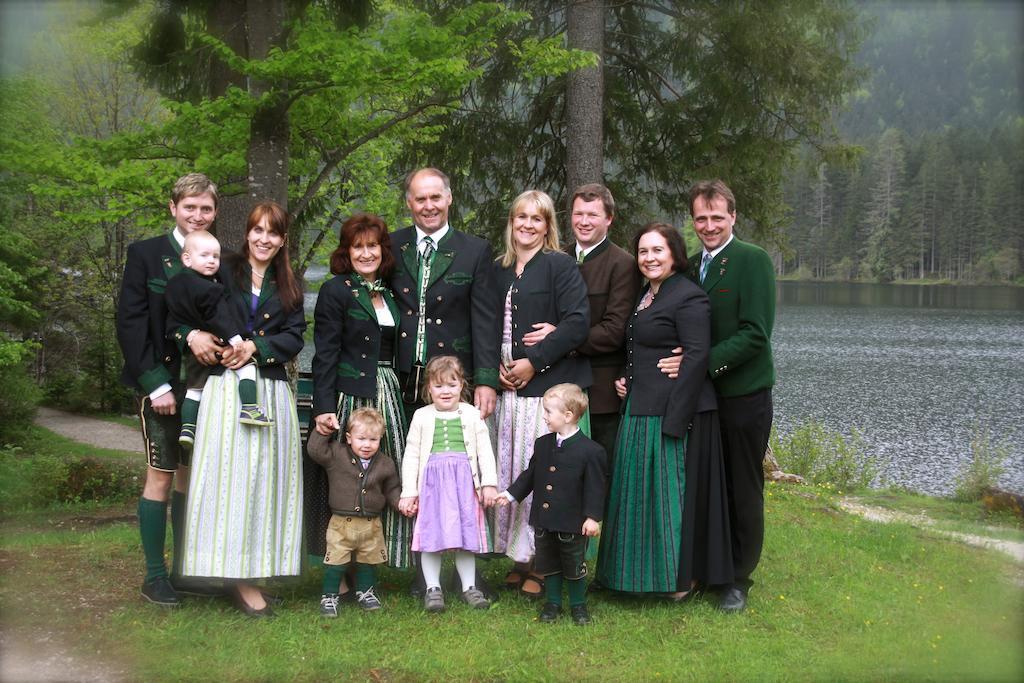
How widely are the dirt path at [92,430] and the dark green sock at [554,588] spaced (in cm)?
977

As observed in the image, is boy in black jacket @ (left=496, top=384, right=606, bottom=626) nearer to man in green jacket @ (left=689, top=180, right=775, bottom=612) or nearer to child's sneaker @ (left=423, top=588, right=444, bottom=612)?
child's sneaker @ (left=423, top=588, right=444, bottom=612)

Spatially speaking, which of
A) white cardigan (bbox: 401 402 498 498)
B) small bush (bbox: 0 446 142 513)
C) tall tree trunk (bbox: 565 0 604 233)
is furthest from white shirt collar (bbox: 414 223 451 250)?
small bush (bbox: 0 446 142 513)

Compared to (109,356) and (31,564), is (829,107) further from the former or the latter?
(109,356)

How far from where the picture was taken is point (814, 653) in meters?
3.98

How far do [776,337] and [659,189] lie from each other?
24.8 meters

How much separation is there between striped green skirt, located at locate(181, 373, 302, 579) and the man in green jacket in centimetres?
215

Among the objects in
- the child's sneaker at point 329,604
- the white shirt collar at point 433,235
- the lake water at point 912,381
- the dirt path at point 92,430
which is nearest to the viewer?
the child's sneaker at point 329,604

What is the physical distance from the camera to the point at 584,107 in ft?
30.3

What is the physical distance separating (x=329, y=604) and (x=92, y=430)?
38.5 feet

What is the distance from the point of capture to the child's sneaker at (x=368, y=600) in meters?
4.29

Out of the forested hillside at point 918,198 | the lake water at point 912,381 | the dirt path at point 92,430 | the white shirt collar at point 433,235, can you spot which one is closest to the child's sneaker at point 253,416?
the white shirt collar at point 433,235

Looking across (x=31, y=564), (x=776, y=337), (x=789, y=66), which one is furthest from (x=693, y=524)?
(x=776, y=337)

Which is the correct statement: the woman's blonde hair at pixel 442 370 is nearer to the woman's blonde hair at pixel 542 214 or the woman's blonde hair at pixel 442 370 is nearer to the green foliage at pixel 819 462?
the woman's blonde hair at pixel 542 214

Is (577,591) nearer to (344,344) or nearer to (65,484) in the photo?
(344,344)
